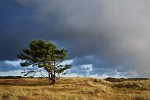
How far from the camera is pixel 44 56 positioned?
67.8 meters

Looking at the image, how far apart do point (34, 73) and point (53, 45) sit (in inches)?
283

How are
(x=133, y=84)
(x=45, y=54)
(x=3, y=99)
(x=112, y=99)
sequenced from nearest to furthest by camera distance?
(x=3, y=99)
(x=112, y=99)
(x=133, y=84)
(x=45, y=54)

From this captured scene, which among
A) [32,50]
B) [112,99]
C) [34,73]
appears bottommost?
[112,99]

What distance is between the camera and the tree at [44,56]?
66.9m

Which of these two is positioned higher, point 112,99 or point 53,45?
point 53,45

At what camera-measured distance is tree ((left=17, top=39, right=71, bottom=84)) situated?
66938 mm

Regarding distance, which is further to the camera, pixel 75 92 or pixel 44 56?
pixel 44 56

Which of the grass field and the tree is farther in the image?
the tree

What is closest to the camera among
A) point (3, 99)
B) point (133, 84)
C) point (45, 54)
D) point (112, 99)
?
point (3, 99)

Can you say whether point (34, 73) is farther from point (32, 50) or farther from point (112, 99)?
point (112, 99)

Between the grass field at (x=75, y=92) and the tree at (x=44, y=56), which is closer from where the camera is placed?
the grass field at (x=75, y=92)

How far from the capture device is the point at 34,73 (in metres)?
67.7

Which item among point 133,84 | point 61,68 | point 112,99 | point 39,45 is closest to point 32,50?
point 39,45

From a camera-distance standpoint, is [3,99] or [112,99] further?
[112,99]
